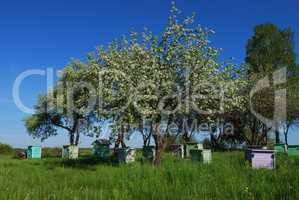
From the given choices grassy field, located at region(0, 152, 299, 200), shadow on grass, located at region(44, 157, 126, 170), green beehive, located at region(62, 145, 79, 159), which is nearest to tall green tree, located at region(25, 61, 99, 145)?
green beehive, located at region(62, 145, 79, 159)

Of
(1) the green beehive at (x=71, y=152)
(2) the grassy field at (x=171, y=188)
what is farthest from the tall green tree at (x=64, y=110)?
(2) the grassy field at (x=171, y=188)

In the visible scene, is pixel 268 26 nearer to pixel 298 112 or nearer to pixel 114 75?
pixel 298 112

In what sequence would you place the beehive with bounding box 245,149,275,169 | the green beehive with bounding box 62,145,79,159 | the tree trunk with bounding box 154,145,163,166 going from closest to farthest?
the beehive with bounding box 245,149,275,169
the tree trunk with bounding box 154,145,163,166
the green beehive with bounding box 62,145,79,159

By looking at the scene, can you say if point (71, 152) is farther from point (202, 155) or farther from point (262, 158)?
point (262, 158)

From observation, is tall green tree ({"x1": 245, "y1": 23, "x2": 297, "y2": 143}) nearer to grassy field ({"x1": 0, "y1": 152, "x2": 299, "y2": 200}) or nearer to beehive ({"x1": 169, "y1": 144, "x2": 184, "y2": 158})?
beehive ({"x1": 169, "y1": 144, "x2": 184, "y2": 158})

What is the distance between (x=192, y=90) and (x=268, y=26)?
1379 inches

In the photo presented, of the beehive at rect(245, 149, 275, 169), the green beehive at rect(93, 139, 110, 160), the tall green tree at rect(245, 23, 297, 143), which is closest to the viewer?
the beehive at rect(245, 149, 275, 169)

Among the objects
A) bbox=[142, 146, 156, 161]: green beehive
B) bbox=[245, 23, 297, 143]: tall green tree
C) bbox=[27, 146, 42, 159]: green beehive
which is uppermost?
bbox=[245, 23, 297, 143]: tall green tree

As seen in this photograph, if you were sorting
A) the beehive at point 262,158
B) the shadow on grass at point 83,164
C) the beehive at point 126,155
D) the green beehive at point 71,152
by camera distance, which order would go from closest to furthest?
the beehive at point 262,158, the shadow on grass at point 83,164, the beehive at point 126,155, the green beehive at point 71,152

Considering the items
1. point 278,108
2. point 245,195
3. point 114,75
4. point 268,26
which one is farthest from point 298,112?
point 245,195

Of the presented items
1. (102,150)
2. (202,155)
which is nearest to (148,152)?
(202,155)

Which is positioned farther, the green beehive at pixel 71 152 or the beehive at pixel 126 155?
the green beehive at pixel 71 152

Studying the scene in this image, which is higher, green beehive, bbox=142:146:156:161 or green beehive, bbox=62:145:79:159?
green beehive, bbox=142:146:156:161

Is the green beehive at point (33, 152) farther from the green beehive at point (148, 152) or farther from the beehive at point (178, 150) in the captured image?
the green beehive at point (148, 152)
